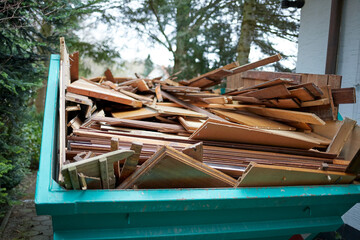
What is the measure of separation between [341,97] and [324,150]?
0.51m

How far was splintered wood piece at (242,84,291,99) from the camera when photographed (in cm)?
280

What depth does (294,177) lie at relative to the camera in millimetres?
1882

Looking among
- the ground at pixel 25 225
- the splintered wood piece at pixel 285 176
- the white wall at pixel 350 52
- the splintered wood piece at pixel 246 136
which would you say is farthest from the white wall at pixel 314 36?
the ground at pixel 25 225

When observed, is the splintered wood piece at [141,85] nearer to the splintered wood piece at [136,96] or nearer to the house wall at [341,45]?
the splintered wood piece at [136,96]

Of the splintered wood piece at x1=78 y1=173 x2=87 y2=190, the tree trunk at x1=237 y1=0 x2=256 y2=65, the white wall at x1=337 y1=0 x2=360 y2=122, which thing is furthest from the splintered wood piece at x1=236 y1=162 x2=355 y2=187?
the tree trunk at x1=237 y1=0 x2=256 y2=65

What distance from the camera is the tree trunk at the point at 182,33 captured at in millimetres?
10383

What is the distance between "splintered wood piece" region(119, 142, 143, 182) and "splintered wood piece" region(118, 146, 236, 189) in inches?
1.4

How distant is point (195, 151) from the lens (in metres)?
1.76

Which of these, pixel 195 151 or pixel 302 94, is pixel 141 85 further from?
pixel 195 151

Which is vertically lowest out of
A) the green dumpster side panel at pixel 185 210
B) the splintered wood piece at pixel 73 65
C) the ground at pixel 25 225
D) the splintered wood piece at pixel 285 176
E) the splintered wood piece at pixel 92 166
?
the ground at pixel 25 225

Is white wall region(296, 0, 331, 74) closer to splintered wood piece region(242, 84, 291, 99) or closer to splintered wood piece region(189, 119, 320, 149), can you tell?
splintered wood piece region(242, 84, 291, 99)

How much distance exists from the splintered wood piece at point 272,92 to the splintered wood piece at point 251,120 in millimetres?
221

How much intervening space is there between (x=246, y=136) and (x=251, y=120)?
678 millimetres

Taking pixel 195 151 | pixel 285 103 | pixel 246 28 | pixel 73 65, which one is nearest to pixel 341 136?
pixel 285 103
